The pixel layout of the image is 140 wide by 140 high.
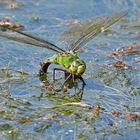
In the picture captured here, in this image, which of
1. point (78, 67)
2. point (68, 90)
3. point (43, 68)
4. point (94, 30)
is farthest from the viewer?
point (94, 30)

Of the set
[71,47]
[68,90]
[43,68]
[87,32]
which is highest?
[87,32]

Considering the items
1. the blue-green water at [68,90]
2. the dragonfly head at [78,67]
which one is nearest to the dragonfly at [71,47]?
the dragonfly head at [78,67]

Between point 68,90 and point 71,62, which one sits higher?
point 71,62

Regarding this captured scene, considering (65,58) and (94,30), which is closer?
(65,58)

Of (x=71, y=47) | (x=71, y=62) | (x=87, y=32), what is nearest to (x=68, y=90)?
(x=71, y=62)

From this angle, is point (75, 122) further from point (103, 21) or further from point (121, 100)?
point (103, 21)

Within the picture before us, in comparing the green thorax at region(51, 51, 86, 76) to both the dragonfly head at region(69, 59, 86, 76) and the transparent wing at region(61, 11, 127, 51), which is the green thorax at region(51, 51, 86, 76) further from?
the transparent wing at region(61, 11, 127, 51)

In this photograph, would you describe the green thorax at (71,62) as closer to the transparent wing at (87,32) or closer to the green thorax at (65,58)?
the green thorax at (65,58)

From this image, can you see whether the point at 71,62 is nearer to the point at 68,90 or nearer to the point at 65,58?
the point at 65,58
